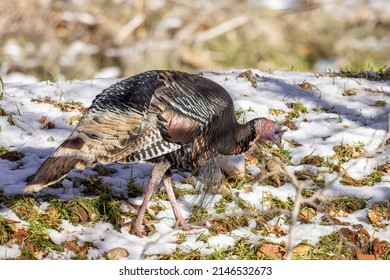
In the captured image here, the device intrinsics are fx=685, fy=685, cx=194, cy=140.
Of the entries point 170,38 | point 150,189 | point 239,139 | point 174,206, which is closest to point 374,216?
point 239,139

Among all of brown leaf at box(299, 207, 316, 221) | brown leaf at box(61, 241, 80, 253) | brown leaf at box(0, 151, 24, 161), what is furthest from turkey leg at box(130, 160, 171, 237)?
brown leaf at box(0, 151, 24, 161)

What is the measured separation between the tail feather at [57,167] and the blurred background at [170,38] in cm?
616

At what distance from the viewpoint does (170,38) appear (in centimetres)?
1084

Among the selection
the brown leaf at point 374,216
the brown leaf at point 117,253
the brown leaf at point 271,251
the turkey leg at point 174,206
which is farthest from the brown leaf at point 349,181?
the brown leaf at point 117,253

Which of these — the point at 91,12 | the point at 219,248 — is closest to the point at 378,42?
the point at 91,12

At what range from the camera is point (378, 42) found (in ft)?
37.1

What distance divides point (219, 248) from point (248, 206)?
1.85 feet

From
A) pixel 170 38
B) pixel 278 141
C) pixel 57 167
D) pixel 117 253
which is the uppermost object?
pixel 57 167

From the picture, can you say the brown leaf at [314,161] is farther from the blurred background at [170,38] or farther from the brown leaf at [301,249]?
the blurred background at [170,38]

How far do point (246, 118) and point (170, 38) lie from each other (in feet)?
17.7

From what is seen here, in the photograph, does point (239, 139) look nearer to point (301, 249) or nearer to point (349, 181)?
point (349, 181)

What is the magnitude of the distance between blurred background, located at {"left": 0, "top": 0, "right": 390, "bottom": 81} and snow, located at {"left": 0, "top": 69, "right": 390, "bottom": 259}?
3.87m

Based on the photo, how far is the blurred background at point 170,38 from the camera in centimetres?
1045

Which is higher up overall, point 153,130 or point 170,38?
point 153,130
